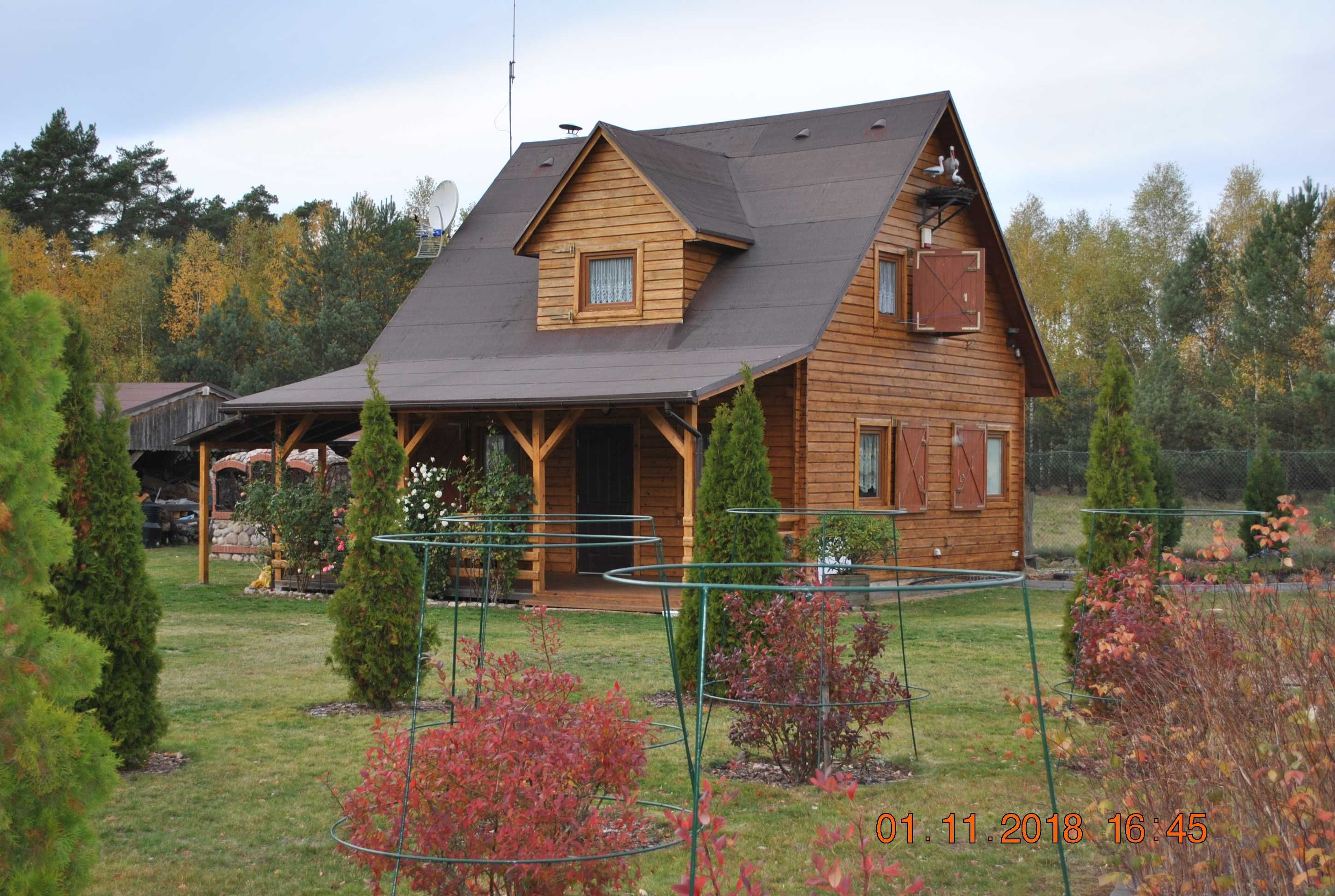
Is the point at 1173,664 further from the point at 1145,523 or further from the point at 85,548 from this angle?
the point at 85,548

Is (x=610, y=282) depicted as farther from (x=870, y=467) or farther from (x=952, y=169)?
(x=952, y=169)

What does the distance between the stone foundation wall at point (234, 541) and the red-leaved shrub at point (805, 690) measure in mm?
15846

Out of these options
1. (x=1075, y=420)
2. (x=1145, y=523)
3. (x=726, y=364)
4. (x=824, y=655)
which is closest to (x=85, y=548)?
(x=824, y=655)

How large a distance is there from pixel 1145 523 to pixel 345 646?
5.66m

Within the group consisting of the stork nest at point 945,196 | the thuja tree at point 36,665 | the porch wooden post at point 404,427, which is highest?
the stork nest at point 945,196

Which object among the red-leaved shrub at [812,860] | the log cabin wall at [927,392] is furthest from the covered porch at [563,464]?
the red-leaved shrub at [812,860]

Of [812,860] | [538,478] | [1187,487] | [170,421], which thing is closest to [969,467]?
[538,478]

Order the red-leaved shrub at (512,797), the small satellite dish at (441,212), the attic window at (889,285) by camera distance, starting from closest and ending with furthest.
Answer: the red-leaved shrub at (512,797)
the attic window at (889,285)
the small satellite dish at (441,212)

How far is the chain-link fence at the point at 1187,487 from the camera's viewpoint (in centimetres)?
2394

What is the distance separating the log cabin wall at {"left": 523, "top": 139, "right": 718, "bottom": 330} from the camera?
56.6ft

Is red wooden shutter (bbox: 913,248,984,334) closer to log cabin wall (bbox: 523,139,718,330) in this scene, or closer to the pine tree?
log cabin wall (bbox: 523,139,718,330)

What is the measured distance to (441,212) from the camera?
2322 cm

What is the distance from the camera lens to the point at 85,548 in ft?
24.4

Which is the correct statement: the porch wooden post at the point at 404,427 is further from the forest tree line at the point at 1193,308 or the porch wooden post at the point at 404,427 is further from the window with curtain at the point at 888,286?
the forest tree line at the point at 1193,308
